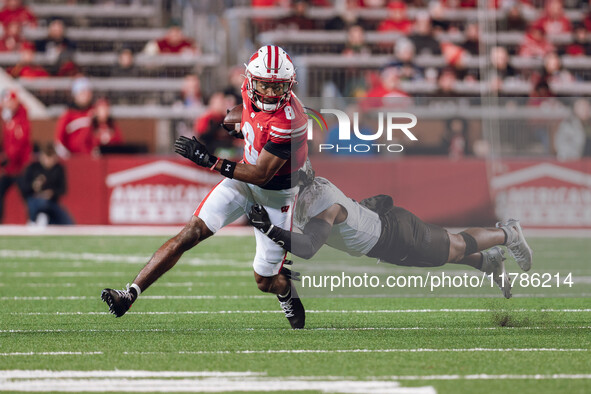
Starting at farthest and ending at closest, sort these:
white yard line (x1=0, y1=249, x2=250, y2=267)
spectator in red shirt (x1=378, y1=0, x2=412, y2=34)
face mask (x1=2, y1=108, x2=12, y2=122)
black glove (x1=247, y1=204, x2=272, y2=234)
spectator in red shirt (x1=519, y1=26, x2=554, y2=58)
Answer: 1. spectator in red shirt (x1=519, y1=26, x2=554, y2=58)
2. spectator in red shirt (x1=378, y1=0, x2=412, y2=34)
3. face mask (x1=2, y1=108, x2=12, y2=122)
4. white yard line (x1=0, y1=249, x2=250, y2=267)
5. black glove (x1=247, y1=204, x2=272, y2=234)

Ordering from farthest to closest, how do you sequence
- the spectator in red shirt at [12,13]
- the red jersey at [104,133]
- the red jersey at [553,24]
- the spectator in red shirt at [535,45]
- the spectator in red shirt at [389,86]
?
the red jersey at [553,24] → the spectator in red shirt at [535,45] → the spectator in red shirt at [12,13] → the red jersey at [104,133] → the spectator in red shirt at [389,86]

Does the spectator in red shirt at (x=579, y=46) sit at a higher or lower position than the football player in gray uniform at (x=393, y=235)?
lower

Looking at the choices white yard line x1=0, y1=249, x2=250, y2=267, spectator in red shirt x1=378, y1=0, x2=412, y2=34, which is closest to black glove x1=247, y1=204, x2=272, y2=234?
white yard line x1=0, y1=249, x2=250, y2=267

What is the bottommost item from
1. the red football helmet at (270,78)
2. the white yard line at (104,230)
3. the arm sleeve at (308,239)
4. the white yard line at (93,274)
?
the white yard line at (104,230)

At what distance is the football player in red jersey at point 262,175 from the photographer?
6.75m

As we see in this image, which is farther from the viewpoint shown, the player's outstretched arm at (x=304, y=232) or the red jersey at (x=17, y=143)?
the red jersey at (x=17, y=143)

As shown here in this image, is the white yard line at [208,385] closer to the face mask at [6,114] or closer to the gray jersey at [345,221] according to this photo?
the gray jersey at [345,221]

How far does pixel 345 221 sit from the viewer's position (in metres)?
6.98

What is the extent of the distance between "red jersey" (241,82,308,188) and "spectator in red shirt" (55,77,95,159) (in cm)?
975

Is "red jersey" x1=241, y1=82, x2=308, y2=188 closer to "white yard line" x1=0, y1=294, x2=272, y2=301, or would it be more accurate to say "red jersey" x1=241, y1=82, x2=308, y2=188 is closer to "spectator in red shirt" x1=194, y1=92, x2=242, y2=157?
"white yard line" x1=0, y1=294, x2=272, y2=301

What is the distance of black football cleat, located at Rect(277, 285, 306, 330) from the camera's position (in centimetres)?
705

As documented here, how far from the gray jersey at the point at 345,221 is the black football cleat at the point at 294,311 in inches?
17.8

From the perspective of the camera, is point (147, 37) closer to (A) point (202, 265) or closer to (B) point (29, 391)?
(A) point (202, 265)

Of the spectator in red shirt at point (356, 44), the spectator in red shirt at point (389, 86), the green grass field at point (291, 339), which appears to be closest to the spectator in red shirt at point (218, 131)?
the spectator in red shirt at point (389, 86)
